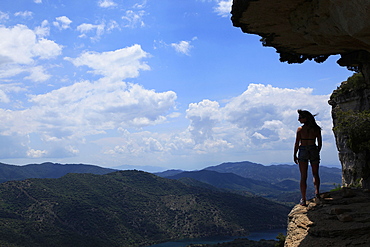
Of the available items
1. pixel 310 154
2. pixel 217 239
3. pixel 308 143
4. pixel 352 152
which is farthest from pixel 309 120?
pixel 217 239

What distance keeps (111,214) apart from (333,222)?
14573 centimetres

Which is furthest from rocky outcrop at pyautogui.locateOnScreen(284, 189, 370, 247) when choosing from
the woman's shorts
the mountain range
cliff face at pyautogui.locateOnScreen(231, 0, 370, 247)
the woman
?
the mountain range

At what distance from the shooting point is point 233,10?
10836mm

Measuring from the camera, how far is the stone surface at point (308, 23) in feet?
25.0

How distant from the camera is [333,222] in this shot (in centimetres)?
795

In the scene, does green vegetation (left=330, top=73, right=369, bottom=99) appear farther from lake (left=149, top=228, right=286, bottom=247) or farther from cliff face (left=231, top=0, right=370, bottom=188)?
lake (left=149, top=228, right=286, bottom=247)

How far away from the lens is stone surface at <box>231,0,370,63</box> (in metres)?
7.62

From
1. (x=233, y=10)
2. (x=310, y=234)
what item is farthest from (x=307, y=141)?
(x=233, y=10)

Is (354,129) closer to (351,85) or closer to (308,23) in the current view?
(351,85)

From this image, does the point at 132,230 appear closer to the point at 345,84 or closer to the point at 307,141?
the point at 345,84

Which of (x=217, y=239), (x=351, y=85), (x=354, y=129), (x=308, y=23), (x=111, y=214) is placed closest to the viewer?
(x=308, y=23)

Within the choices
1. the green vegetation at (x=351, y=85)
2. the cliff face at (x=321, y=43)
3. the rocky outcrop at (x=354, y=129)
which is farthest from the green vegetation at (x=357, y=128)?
the cliff face at (x=321, y=43)

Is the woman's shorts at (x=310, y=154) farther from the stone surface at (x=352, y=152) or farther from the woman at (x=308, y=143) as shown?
the stone surface at (x=352, y=152)

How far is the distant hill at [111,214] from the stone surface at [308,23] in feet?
313
